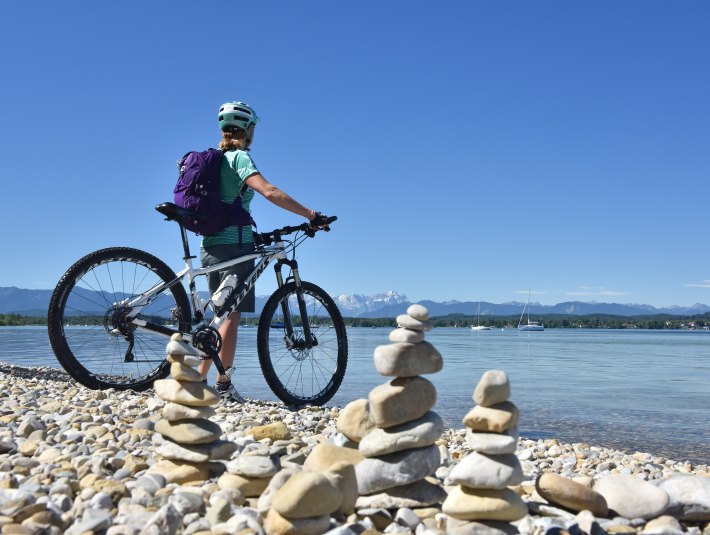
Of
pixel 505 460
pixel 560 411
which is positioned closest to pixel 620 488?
pixel 505 460

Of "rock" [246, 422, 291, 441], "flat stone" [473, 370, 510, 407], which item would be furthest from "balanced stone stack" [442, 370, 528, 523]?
"rock" [246, 422, 291, 441]

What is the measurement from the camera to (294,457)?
12.8 feet

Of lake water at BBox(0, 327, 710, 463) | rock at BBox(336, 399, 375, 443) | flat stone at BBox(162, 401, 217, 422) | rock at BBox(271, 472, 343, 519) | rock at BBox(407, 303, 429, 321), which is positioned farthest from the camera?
lake water at BBox(0, 327, 710, 463)

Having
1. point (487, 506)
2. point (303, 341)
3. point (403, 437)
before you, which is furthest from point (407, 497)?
point (303, 341)

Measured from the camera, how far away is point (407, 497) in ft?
10.9

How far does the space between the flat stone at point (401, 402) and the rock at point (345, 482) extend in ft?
1.20

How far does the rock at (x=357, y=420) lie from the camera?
151 inches

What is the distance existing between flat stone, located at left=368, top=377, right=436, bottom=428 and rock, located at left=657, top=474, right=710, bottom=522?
4.45ft

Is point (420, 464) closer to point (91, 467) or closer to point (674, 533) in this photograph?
point (674, 533)

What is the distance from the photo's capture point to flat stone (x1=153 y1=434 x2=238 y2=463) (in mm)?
3633

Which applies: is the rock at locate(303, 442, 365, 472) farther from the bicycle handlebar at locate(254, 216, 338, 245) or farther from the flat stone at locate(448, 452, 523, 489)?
the bicycle handlebar at locate(254, 216, 338, 245)

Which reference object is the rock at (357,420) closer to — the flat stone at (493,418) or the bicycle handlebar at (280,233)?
the flat stone at (493,418)

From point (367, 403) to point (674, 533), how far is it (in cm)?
171

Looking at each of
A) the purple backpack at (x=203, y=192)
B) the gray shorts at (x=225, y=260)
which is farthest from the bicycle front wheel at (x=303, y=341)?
the purple backpack at (x=203, y=192)
